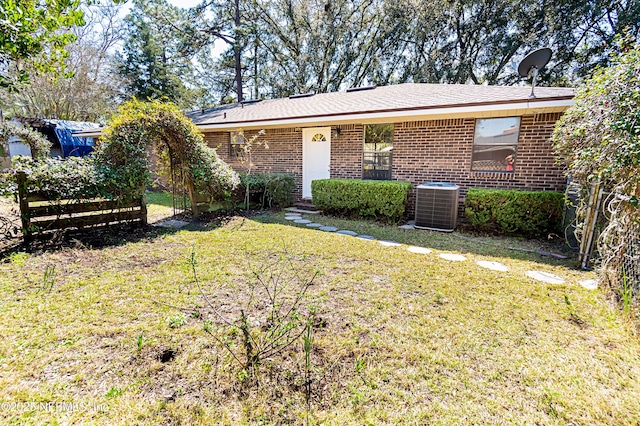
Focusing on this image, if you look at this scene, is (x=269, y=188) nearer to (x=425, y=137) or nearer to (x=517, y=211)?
(x=425, y=137)

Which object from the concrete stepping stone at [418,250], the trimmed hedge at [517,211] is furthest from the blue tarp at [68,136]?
the trimmed hedge at [517,211]

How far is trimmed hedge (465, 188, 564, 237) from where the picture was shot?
5574 millimetres

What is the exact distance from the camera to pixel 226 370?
213 cm

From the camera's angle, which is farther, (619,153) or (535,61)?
(535,61)

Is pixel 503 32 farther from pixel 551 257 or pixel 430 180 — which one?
pixel 551 257

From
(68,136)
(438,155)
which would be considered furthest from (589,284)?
(68,136)

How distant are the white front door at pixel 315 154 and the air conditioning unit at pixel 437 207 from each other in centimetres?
358

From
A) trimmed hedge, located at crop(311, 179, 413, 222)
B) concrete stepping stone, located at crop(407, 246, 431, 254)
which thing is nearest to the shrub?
trimmed hedge, located at crop(311, 179, 413, 222)

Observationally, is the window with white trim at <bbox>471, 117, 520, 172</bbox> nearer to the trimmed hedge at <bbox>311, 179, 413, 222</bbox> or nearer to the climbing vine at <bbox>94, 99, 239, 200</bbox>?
the trimmed hedge at <bbox>311, 179, 413, 222</bbox>

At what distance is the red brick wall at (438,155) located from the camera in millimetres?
6379

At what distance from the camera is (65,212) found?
198 inches

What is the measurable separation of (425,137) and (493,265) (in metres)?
4.20

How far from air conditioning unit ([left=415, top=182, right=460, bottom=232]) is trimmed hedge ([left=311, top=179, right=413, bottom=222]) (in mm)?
495

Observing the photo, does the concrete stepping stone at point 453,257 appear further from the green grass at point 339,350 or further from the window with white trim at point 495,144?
the window with white trim at point 495,144
